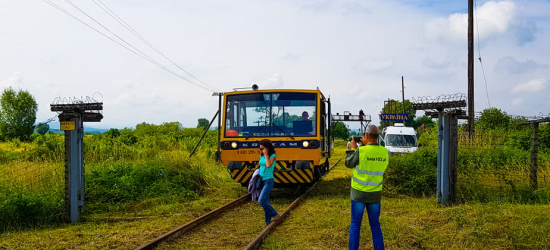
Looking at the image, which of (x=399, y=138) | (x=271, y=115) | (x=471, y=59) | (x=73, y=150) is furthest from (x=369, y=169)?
(x=399, y=138)

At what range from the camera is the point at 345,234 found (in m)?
7.52

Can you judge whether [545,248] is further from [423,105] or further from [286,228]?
[423,105]

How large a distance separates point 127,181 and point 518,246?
9177mm

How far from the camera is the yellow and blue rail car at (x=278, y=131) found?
1182 cm

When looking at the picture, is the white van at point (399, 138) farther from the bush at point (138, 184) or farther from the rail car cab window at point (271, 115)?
the rail car cab window at point (271, 115)

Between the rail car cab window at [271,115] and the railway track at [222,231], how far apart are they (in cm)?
202

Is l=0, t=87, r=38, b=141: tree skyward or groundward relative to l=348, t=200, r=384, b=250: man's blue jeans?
skyward

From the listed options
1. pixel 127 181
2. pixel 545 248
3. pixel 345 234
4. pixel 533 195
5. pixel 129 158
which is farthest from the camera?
pixel 129 158

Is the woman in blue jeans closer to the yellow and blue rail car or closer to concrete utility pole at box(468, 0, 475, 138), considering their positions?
the yellow and blue rail car

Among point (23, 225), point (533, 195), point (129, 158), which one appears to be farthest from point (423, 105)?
point (129, 158)

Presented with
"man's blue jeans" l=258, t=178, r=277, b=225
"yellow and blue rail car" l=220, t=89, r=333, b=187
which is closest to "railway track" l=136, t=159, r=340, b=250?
"man's blue jeans" l=258, t=178, r=277, b=225

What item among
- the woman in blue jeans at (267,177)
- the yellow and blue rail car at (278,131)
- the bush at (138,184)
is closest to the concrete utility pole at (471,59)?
the yellow and blue rail car at (278,131)

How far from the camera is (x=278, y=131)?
39.5 feet

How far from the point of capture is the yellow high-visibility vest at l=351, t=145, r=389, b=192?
19.4ft
